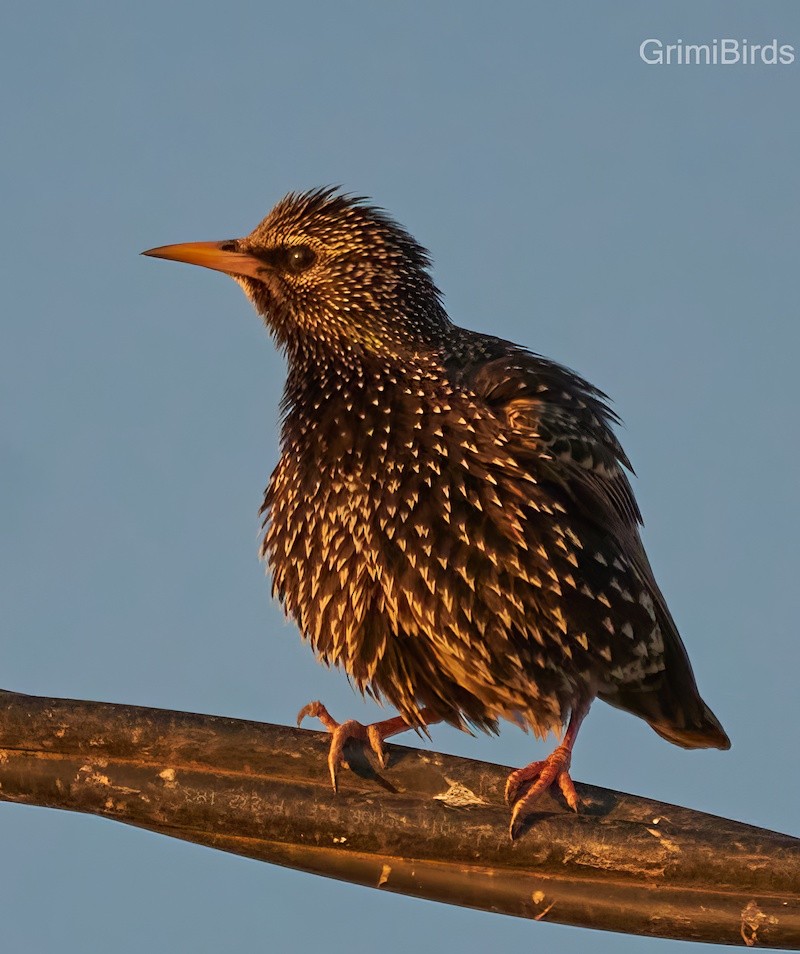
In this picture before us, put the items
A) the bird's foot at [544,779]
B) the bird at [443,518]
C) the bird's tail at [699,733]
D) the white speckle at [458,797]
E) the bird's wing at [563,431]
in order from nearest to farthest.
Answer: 1. the white speckle at [458,797]
2. the bird's foot at [544,779]
3. the bird at [443,518]
4. the bird's wing at [563,431]
5. the bird's tail at [699,733]

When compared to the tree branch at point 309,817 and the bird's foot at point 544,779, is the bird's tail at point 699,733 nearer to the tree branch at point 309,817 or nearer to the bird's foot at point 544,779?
the bird's foot at point 544,779

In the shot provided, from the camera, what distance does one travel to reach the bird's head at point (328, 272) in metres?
6.12

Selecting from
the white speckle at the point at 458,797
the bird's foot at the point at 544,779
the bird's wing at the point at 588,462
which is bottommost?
the white speckle at the point at 458,797

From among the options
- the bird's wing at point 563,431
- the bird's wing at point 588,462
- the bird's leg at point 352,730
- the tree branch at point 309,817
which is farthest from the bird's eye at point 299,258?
the tree branch at point 309,817

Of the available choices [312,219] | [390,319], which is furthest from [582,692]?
[312,219]

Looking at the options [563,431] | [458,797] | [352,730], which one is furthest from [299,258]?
[458,797]

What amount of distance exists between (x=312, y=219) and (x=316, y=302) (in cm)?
39

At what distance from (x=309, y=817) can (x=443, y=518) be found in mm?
1528

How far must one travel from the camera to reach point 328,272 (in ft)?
20.5

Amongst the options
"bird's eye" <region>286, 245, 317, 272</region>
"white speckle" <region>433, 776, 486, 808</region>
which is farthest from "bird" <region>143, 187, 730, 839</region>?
"white speckle" <region>433, 776, 486, 808</region>

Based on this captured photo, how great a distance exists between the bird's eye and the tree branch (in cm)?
265

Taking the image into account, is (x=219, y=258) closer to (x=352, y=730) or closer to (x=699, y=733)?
(x=352, y=730)

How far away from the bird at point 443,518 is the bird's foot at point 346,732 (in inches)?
0.5

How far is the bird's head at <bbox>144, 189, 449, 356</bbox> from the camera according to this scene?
20.1 ft
